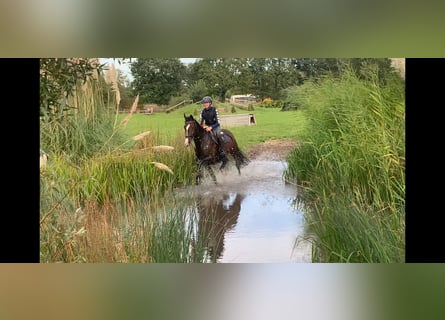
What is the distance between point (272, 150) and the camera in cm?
538

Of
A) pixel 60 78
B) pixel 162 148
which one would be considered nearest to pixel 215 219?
pixel 162 148

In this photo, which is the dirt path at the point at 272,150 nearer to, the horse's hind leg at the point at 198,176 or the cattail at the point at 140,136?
the horse's hind leg at the point at 198,176

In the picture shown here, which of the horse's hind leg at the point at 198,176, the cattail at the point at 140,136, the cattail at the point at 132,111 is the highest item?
the cattail at the point at 132,111

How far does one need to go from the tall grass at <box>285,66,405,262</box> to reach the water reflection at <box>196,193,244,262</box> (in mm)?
501

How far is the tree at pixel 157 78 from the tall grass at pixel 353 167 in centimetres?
93

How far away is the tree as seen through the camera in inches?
210

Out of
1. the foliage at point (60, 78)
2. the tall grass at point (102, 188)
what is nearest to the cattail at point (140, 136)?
the tall grass at point (102, 188)

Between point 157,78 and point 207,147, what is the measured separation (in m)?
0.66

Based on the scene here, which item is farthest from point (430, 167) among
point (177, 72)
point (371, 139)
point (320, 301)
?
point (177, 72)

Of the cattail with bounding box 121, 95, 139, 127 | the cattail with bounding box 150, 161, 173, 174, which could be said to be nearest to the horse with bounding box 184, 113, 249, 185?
the cattail with bounding box 150, 161, 173, 174

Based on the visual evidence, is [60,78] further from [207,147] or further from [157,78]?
[207,147]

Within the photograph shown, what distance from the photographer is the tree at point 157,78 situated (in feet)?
17.5
